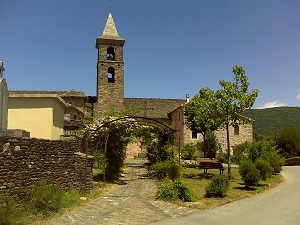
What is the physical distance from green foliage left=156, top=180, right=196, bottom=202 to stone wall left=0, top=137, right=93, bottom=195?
9.58ft

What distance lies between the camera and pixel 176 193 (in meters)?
10.9

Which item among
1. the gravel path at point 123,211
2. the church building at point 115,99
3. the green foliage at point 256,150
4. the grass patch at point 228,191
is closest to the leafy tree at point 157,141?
the grass patch at point 228,191

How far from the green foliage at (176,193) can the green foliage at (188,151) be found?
2035 centimetres

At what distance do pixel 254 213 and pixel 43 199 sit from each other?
6.26m

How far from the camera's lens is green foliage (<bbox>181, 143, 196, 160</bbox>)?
31.5m

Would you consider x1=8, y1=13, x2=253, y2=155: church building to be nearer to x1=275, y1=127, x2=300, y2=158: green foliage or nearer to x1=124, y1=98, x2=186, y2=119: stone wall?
x1=124, y1=98, x2=186, y2=119: stone wall

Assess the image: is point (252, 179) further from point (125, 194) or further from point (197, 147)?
point (197, 147)

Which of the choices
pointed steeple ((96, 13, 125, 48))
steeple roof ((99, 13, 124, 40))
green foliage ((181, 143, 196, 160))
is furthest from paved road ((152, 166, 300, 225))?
steeple roof ((99, 13, 124, 40))

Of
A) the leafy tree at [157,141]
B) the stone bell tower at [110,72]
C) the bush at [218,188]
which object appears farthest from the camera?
the stone bell tower at [110,72]

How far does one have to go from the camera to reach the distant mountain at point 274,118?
3175 inches

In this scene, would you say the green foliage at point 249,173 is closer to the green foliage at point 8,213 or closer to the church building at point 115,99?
the green foliage at point 8,213

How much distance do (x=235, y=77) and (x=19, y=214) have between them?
42.4ft

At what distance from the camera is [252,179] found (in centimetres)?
1316

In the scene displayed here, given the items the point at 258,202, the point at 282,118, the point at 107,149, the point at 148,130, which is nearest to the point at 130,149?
the point at 148,130
